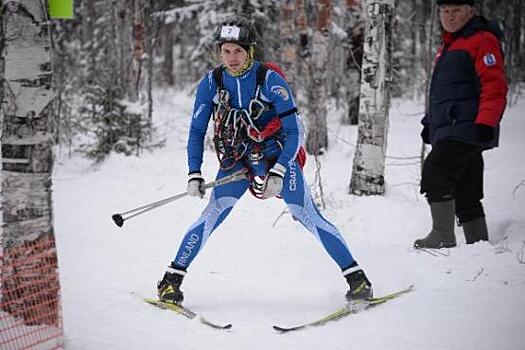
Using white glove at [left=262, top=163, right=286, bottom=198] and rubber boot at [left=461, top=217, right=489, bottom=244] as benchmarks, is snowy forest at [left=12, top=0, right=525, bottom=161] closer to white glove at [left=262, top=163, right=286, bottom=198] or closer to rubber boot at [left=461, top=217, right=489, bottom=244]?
rubber boot at [left=461, top=217, right=489, bottom=244]

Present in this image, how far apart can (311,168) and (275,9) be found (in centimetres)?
800

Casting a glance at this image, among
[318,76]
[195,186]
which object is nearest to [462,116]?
[195,186]

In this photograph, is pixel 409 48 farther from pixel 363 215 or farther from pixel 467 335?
pixel 467 335

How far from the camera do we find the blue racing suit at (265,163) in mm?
4312

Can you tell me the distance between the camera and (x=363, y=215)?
21.3 feet

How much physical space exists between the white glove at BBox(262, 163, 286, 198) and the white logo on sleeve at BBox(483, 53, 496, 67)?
215 cm

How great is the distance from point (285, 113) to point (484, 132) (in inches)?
71.4

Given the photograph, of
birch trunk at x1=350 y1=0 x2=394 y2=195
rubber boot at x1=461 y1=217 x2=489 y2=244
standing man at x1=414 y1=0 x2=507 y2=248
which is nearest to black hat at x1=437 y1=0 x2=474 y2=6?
standing man at x1=414 y1=0 x2=507 y2=248

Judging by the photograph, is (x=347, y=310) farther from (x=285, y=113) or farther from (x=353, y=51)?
(x=353, y=51)

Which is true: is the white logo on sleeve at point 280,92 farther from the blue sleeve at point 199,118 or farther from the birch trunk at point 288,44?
the birch trunk at point 288,44

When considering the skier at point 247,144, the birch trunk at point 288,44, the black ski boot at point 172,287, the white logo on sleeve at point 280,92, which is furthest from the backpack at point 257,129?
the birch trunk at point 288,44

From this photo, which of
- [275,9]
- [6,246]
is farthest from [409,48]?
[6,246]

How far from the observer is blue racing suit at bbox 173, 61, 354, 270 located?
4312 millimetres

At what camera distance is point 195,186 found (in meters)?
4.35
